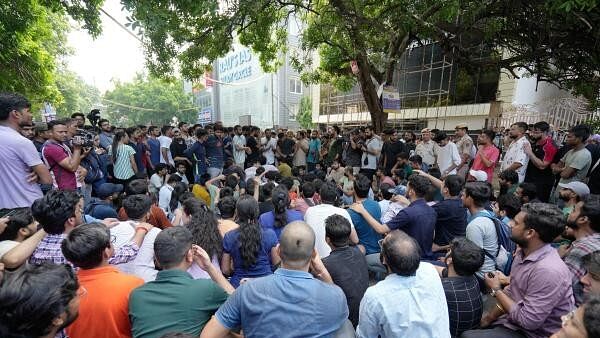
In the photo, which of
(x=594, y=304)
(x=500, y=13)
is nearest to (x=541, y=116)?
(x=500, y=13)

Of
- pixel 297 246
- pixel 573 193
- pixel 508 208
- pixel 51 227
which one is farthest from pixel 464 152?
pixel 51 227

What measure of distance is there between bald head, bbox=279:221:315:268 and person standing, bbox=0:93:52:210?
2.41 meters

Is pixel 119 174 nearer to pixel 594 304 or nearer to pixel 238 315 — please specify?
pixel 238 315

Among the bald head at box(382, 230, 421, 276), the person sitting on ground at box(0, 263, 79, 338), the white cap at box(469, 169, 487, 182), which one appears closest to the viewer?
the person sitting on ground at box(0, 263, 79, 338)

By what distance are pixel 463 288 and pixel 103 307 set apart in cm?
225

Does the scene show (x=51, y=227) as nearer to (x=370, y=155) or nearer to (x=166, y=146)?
(x=166, y=146)

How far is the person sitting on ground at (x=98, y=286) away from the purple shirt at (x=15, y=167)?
55.0 inches

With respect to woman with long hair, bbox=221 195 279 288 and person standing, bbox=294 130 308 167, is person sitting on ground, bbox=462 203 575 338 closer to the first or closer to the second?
woman with long hair, bbox=221 195 279 288

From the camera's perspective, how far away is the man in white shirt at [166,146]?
7.32 meters

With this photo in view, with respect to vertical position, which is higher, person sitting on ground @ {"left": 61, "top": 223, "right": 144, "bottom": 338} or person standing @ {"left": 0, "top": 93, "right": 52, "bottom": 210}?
person standing @ {"left": 0, "top": 93, "right": 52, "bottom": 210}

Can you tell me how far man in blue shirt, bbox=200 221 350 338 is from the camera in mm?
1592

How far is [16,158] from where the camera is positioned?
8.79ft

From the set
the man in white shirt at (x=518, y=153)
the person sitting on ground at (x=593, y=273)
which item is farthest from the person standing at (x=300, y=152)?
the person sitting on ground at (x=593, y=273)

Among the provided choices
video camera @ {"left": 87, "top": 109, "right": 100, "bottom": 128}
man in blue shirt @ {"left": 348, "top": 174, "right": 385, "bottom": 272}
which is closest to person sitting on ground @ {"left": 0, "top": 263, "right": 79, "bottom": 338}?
man in blue shirt @ {"left": 348, "top": 174, "right": 385, "bottom": 272}
